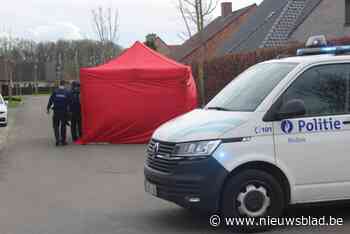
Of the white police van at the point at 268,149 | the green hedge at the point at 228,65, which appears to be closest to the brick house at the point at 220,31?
the green hedge at the point at 228,65

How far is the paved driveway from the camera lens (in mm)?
7645

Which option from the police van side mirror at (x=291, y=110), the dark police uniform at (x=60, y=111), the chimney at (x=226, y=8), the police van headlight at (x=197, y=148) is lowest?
the dark police uniform at (x=60, y=111)

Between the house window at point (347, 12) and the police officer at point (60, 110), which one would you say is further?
the house window at point (347, 12)

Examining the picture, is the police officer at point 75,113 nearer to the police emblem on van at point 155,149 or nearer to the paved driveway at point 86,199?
the paved driveway at point 86,199

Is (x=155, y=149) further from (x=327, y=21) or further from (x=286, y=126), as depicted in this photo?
(x=327, y=21)

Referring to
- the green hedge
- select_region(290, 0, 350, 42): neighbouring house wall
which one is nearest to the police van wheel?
the green hedge

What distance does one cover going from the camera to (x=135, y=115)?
18156mm

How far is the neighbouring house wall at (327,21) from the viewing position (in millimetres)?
29547

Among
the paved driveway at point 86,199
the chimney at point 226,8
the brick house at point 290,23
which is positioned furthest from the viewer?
the chimney at point 226,8

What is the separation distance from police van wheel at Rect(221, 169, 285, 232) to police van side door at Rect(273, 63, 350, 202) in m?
0.26

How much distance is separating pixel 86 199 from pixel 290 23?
2768 centimetres

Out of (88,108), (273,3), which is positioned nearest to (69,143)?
(88,108)

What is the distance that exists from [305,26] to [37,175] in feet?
70.8

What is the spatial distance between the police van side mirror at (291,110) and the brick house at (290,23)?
71.5 feet
